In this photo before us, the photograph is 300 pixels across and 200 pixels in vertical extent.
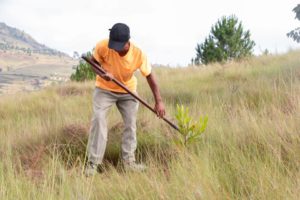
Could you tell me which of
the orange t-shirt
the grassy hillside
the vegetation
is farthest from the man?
the vegetation

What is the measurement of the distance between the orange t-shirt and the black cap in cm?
28

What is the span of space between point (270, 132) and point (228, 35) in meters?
17.4

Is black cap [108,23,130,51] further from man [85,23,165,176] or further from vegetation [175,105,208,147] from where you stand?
vegetation [175,105,208,147]

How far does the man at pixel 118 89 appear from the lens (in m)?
3.99

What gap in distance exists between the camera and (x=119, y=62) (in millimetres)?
4223

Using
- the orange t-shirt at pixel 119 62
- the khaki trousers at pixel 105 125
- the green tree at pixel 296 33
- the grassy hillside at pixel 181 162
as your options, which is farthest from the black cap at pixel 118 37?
the green tree at pixel 296 33

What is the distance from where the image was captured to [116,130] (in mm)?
5219

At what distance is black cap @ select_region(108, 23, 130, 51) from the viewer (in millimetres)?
3908

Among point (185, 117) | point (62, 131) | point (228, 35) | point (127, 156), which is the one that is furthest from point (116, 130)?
point (228, 35)

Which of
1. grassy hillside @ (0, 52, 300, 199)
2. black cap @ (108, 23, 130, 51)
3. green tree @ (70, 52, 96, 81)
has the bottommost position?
grassy hillside @ (0, 52, 300, 199)

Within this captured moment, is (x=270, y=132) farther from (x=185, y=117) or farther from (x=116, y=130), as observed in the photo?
(x=116, y=130)

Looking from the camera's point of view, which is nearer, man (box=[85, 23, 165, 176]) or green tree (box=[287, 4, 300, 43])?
man (box=[85, 23, 165, 176])

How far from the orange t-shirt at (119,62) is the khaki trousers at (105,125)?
0.13 meters

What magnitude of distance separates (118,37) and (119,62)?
14.8 inches
